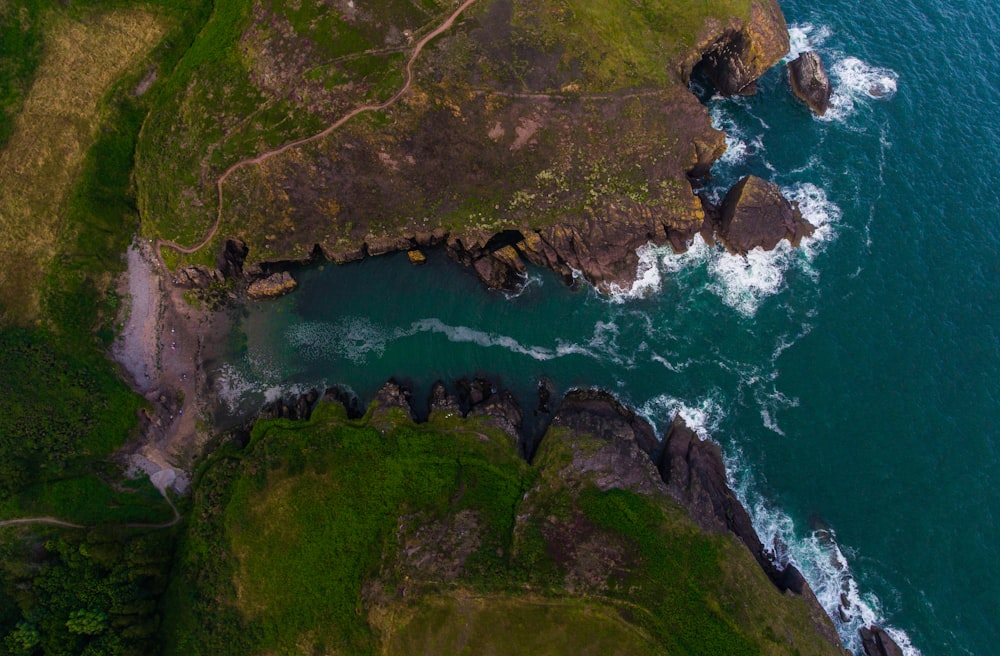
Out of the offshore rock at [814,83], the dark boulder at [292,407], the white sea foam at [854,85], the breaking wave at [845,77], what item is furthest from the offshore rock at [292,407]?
the white sea foam at [854,85]

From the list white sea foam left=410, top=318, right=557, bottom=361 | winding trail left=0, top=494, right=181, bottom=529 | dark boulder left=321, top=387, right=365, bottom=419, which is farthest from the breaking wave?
winding trail left=0, top=494, right=181, bottom=529

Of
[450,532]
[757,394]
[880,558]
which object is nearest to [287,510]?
[450,532]

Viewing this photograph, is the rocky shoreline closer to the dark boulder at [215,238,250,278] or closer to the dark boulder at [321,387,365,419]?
the dark boulder at [321,387,365,419]

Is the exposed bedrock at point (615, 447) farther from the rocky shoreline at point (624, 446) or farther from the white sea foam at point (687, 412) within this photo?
the white sea foam at point (687, 412)

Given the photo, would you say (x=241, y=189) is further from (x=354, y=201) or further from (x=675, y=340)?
(x=675, y=340)

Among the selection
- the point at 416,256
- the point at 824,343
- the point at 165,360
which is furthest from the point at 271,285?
the point at 824,343
